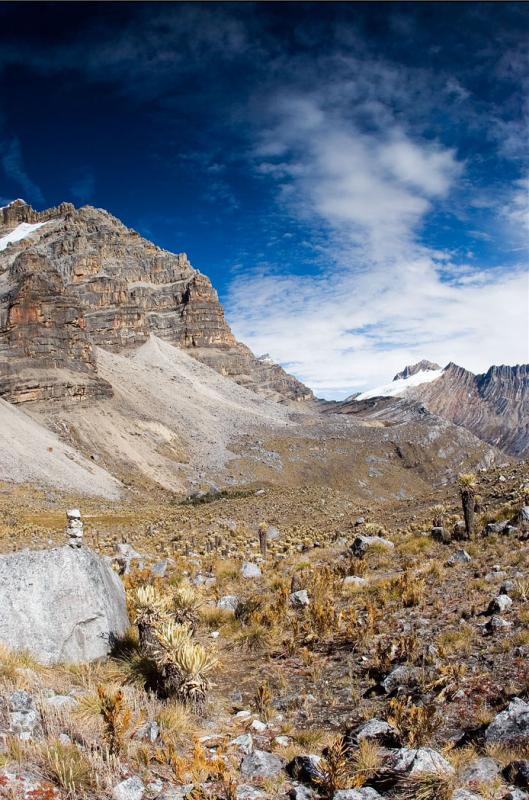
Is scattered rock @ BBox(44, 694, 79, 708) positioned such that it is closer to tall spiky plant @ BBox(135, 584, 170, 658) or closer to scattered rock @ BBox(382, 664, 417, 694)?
tall spiky plant @ BBox(135, 584, 170, 658)

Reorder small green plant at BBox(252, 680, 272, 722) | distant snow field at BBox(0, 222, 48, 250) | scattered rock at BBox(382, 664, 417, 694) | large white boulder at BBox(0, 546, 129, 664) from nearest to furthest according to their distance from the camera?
small green plant at BBox(252, 680, 272, 722) → scattered rock at BBox(382, 664, 417, 694) → large white boulder at BBox(0, 546, 129, 664) → distant snow field at BBox(0, 222, 48, 250)

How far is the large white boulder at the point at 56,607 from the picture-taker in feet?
25.1

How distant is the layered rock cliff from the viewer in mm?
71438

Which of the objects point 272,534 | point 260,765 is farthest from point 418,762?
point 272,534

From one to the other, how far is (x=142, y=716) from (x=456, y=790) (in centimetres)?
354

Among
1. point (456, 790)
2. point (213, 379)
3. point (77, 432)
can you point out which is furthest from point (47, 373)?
point (456, 790)

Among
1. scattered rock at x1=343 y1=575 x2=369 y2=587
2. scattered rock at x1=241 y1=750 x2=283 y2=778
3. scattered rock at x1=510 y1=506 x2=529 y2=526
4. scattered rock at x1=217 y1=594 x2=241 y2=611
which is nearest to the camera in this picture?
scattered rock at x1=241 y1=750 x2=283 y2=778

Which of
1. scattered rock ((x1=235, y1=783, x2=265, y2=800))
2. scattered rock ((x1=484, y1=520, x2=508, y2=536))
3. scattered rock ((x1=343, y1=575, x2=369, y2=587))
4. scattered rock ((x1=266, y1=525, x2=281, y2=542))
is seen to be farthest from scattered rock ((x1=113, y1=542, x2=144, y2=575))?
scattered rock ((x1=235, y1=783, x2=265, y2=800))

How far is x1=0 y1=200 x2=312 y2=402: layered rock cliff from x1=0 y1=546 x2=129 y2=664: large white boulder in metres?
64.9

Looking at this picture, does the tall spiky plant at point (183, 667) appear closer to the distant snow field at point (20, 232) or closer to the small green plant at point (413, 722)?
the small green plant at point (413, 722)

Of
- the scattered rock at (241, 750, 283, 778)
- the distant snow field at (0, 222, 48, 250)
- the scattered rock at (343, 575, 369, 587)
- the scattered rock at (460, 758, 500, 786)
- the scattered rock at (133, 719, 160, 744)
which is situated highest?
the distant snow field at (0, 222, 48, 250)

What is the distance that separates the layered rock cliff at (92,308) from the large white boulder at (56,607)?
64919 millimetres

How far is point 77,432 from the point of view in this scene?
64.8 meters

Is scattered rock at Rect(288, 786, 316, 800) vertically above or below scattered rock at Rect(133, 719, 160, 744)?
below
